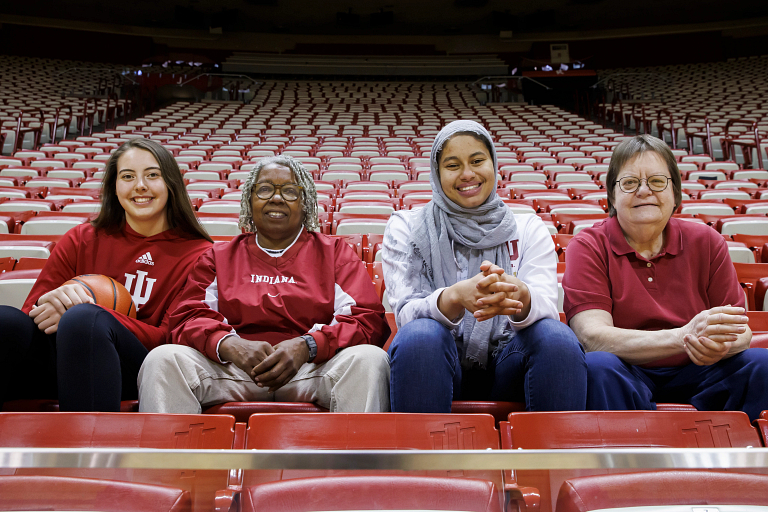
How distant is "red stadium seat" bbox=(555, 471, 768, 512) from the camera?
1.72 feet

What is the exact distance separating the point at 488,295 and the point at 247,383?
0.52 metres

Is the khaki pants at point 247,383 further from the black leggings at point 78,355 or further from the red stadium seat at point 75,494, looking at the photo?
the red stadium seat at point 75,494

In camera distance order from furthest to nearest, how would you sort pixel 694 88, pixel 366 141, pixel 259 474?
pixel 694 88 < pixel 366 141 < pixel 259 474

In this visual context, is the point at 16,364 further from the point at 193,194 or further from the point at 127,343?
the point at 193,194

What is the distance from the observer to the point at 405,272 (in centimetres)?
112

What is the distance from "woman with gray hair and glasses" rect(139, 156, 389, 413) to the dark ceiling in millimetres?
11361

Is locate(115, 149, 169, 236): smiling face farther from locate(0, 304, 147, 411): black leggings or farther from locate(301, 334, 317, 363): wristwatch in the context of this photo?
locate(301, 334, 317, 363): wristwatch

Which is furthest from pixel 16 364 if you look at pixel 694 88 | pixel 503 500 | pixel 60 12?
pixel 60 12

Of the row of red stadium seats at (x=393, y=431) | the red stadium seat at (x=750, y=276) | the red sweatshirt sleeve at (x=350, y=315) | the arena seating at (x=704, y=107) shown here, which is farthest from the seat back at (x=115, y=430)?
the arena seating at (x=704, y=107)

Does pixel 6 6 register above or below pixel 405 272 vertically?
above

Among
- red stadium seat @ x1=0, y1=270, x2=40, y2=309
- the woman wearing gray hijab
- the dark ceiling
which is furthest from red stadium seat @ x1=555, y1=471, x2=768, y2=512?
the dark ceiling

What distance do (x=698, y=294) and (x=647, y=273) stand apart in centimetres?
12

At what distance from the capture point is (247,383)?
3.41ft

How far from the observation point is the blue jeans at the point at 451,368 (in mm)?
897
